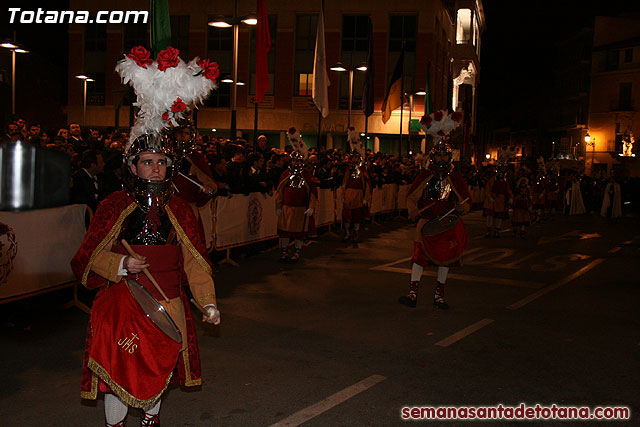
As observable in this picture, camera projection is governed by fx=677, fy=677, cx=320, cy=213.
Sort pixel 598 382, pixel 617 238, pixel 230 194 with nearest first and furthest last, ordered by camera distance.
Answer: pixel 598 382 < pixel 230 194 < pixel 617 238

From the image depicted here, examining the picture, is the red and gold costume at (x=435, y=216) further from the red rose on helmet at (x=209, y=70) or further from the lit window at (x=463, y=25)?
the lit window at (x=463, y=25)

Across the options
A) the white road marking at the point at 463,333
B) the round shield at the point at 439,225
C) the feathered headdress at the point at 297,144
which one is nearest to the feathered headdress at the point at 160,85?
the white road marking at the point at 463,333

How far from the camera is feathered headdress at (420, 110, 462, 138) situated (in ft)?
30.4

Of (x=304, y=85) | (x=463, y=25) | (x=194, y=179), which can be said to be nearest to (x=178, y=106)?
(x=194, y=179)

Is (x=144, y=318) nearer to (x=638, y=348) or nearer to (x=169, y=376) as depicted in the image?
(x=169, y=376)

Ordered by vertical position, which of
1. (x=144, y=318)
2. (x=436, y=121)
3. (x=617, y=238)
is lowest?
(x=617, y=238)

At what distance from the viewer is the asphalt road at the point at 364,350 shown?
200 inches

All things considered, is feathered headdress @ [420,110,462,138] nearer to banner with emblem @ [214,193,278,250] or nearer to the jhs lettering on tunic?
banner with emblem @ [214,193,278,250]

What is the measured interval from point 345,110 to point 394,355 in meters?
37.6

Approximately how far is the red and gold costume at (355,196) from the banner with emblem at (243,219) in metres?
2.29

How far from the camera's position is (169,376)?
3.82 metres

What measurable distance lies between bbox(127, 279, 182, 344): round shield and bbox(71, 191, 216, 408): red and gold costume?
0.35ft

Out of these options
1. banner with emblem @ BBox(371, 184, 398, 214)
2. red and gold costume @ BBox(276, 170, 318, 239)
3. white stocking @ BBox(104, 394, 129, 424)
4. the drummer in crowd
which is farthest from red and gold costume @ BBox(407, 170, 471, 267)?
banner with emblem @ BBox(371, 184, 398, 214)

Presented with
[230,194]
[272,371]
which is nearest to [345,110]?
[230,194]
